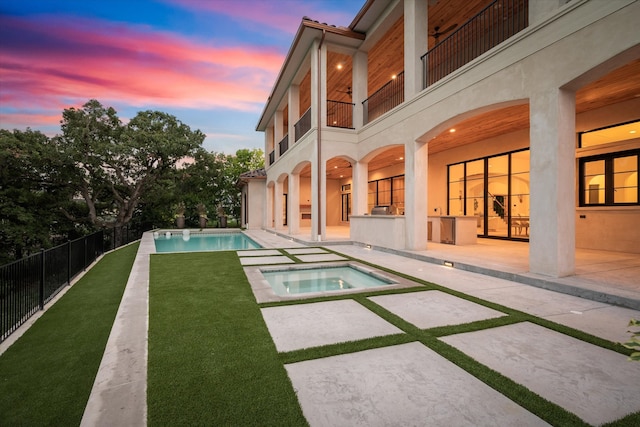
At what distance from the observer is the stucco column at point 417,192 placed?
24.6ft

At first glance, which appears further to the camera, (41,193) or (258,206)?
(258,206)

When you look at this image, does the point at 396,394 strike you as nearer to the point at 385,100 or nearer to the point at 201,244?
the point at 385,100

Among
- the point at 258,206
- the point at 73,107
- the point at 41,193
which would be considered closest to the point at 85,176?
the point at 41,193

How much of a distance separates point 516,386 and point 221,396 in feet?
6.14

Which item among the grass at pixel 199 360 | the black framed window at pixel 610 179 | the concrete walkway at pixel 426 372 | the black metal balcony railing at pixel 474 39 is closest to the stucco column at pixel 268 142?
the black metal balcony railing at pixel 474 39

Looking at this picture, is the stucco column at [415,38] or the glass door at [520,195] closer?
the stucco column at [415,38]

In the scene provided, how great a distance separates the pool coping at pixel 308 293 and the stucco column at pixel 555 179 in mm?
2111

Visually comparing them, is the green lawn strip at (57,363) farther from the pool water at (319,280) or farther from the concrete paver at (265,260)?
the concrete paver at (265,260)

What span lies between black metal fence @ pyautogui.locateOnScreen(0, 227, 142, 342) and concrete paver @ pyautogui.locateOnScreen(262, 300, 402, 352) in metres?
3.06

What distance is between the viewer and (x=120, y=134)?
618 inches

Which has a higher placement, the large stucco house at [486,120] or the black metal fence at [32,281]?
the large stucco house at [486,120]

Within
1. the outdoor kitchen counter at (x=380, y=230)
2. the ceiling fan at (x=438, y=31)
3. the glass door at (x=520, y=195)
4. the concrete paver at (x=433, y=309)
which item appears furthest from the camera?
the glass door at (x=520, y=195)

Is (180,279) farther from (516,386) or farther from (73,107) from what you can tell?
(73,107)

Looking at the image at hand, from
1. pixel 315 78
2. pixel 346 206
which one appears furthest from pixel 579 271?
pixel 346 206
